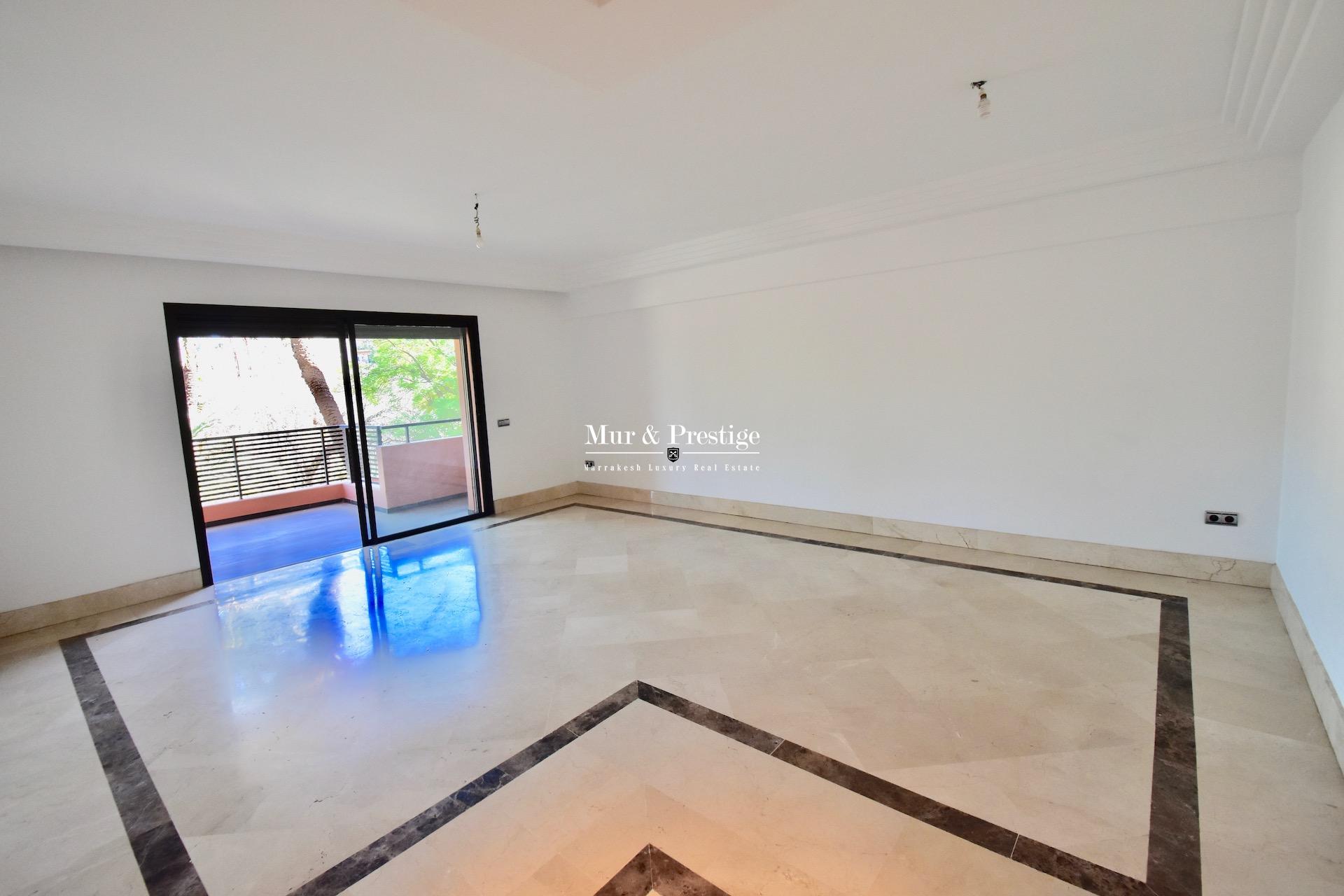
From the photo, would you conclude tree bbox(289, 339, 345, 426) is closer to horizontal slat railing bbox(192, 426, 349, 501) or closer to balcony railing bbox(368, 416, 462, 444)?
horizontal slat railing bbox(192, 426, 349, 501)

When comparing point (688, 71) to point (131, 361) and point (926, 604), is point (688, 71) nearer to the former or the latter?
point (926, 604)

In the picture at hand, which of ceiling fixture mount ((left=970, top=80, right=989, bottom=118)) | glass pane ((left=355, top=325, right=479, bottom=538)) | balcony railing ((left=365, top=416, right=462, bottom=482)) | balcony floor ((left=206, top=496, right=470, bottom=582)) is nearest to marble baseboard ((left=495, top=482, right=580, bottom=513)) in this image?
glass pane ((left=355, top=325, right=479, bottom=538))

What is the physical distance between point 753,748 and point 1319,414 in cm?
299

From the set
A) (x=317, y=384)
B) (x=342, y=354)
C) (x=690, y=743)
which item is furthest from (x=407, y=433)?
(x=690, y=743)

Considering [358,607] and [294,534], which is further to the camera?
[294,534]

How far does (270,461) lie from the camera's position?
739 centimetres

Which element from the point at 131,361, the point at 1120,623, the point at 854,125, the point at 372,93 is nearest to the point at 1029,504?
the point at 1120,623

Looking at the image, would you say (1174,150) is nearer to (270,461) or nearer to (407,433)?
(407,433)

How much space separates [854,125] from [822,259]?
1866 millimetres

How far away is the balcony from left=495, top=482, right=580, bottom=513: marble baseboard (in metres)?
0.40

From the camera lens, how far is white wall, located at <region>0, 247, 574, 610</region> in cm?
364

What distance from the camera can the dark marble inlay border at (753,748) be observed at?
1.66 meters

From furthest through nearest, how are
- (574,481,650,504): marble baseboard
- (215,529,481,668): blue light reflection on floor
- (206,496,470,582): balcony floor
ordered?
(574,481,650,504): marble baseboard, (206,496,470,582): balcony floor, (215,529,481,668): blue light reflection on floor

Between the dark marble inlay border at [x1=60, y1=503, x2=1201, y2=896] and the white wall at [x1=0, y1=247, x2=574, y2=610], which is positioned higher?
the white wall at [x1=0, y1=247, x2=574, y2=610]
